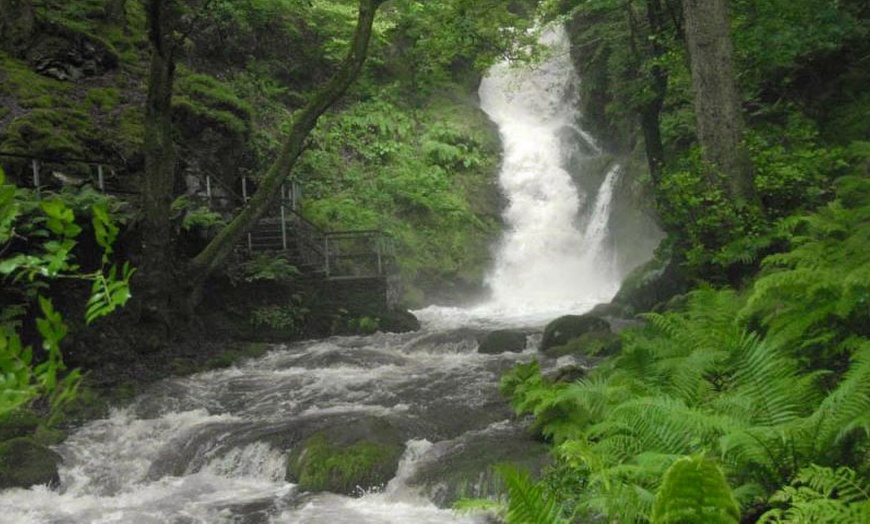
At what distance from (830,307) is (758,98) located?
8.19m

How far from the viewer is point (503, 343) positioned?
12.5 metres

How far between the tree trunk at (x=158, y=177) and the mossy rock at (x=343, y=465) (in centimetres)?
539

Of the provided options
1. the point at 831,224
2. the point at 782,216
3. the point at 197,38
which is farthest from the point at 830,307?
the point at 197,38

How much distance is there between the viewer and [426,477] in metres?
6.81

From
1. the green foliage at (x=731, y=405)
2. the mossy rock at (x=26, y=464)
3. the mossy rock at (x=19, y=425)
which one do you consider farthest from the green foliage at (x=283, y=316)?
the green foliage at (x=731, y=405)

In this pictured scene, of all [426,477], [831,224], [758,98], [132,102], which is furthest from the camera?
[132,102]

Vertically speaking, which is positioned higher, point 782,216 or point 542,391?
point 782,216

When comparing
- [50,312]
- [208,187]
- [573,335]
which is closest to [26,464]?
[50,312]

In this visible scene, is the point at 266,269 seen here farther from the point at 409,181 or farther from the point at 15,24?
the point at 409,181

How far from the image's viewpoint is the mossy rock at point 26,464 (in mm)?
7340

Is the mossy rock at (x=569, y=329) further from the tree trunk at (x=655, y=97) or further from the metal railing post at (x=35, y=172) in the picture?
the metal railing post at (x=35, y=172)

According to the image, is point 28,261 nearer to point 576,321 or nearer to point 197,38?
point 576,321

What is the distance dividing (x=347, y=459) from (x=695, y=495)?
529 centimetres

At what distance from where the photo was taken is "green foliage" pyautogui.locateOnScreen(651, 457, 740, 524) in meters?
2.30
